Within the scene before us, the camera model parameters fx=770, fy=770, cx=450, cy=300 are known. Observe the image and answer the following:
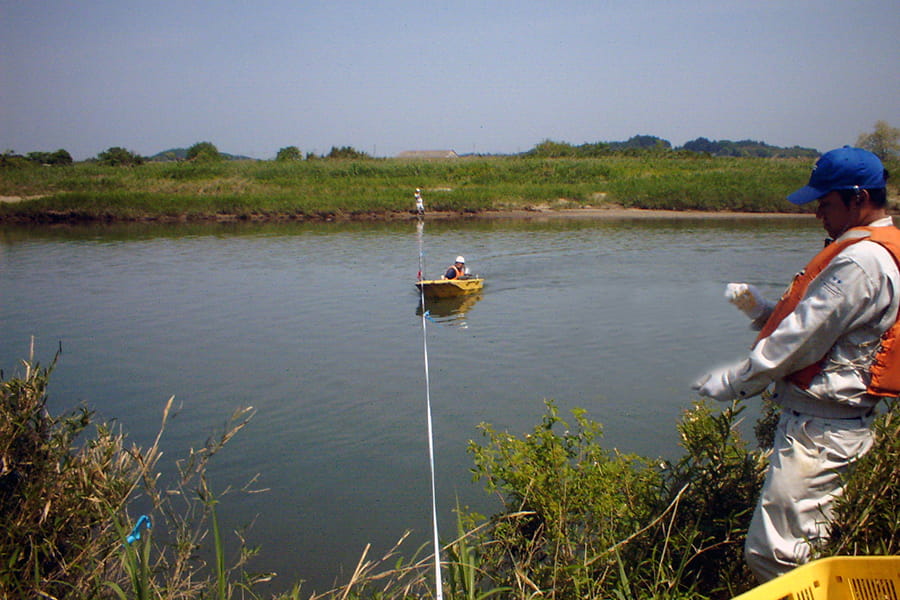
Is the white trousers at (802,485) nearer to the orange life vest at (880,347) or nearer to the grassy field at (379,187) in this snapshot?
the orange life vest at (880,347)

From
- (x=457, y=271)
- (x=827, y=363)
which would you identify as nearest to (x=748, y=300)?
(x=827, y=363)

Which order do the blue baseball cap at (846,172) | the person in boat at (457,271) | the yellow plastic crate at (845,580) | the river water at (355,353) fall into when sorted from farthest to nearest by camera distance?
the person in boat at (457,271) → the river water at (355,353) → the blue baseball cap at (846,172) → the yellow plastic crate at (845,580)

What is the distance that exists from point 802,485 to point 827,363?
1.51 ft

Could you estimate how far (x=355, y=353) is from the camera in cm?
1316

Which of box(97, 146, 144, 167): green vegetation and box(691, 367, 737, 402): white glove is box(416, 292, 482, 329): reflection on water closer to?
box(691, 367, 737, 402): white glove

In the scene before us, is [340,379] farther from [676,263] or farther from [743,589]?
[676,263]

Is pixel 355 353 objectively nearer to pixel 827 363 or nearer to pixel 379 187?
pixel 827 363

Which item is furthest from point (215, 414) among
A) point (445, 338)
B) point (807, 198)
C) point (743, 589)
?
point (807, 198)

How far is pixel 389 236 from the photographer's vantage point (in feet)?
110

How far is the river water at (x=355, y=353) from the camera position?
7.61 metres

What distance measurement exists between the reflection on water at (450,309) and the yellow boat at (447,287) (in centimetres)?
17

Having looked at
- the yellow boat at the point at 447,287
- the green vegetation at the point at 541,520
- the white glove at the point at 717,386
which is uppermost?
the white glove at the point at 717,386

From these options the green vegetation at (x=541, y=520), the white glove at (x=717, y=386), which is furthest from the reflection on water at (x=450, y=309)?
the white glove at (x=717, y=386)

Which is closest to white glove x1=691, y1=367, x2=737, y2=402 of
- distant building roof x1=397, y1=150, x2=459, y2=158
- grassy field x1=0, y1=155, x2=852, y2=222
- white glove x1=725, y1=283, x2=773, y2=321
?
white glove x1=725, y1=283, x2=773, y2=321
